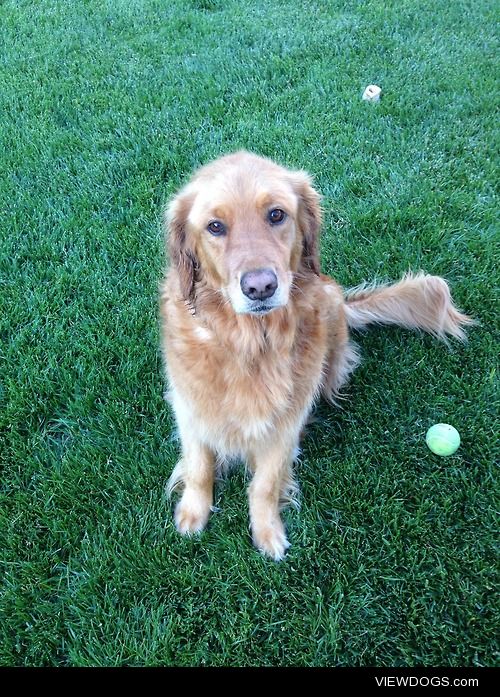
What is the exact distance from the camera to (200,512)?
92.8 inches

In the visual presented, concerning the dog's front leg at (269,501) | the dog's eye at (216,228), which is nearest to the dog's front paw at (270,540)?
the dog's front leg at (269,501)

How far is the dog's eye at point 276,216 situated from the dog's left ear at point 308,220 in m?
0.18

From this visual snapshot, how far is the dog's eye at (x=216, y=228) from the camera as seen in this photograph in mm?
1969

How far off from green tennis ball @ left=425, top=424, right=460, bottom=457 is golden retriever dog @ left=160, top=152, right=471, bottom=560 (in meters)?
0.63

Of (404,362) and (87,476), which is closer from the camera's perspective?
(87,476)

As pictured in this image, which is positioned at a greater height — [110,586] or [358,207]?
[358,207]

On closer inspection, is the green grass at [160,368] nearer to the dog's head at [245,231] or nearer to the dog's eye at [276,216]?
the dog's head at [245,231]

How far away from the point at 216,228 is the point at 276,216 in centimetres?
23

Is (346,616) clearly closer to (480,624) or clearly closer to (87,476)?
(480,624)

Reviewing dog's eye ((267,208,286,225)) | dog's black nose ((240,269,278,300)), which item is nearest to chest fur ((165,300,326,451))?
dog's black nose ((240,269,278,300))

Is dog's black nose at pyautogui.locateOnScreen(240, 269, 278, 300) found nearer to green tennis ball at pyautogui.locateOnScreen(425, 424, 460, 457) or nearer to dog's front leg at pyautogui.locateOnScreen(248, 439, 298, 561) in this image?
dog's front leg at pyautogui.locateOnScreen(248, 439, 298, 561)

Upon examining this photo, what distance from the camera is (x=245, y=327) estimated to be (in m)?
2.04

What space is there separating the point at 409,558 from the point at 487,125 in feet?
12.2

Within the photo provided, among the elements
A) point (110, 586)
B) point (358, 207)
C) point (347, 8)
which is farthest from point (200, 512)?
point (347, 8)
